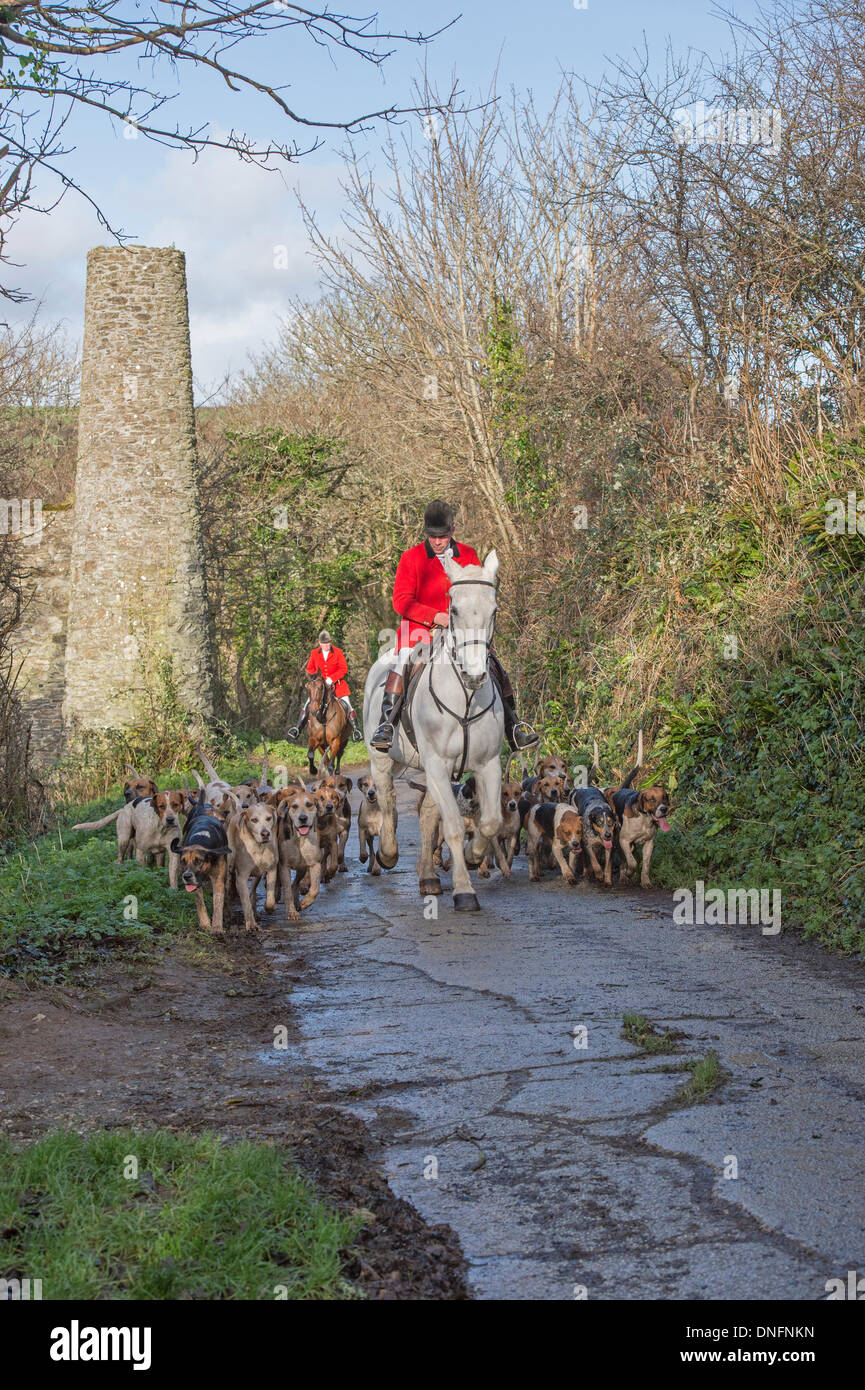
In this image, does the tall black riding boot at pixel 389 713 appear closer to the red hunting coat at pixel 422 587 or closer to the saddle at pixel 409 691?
the saddle at pixel 409 691

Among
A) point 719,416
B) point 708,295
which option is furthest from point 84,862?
point 708,295

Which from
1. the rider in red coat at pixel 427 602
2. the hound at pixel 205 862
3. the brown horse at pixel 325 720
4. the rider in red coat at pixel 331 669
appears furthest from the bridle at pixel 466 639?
the rider in red coat at pixel 331 669

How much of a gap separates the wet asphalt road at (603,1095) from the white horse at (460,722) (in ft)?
3.50

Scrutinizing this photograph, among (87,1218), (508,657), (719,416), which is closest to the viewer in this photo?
(87,1218)

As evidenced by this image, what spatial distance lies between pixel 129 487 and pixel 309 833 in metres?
11.6

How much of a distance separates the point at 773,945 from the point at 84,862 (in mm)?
5625

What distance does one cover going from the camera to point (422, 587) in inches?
473

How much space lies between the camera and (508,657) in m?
19.9

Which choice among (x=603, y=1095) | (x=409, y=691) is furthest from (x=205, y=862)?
(x=603, y=1095)

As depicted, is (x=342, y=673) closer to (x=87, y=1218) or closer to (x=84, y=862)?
(x=84, y=862)

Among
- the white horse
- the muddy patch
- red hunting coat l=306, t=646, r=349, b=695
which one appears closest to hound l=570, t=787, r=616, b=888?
the white horse

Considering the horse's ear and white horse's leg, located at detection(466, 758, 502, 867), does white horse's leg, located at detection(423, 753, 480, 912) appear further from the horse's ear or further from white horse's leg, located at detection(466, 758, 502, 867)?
the horse's ear

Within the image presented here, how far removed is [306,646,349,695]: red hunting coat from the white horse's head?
38.5 feet

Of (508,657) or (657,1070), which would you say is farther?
(508,657)
